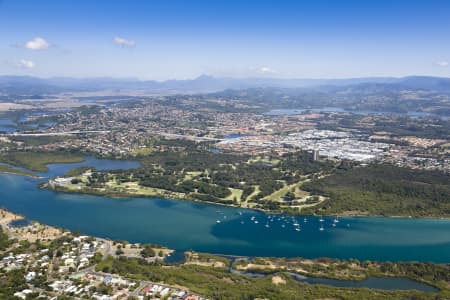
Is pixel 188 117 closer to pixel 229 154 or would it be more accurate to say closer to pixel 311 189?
pixel 229 154

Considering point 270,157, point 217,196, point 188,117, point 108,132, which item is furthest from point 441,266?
point 188,117

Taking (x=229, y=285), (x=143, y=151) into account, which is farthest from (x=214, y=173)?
(x=229, y=285)

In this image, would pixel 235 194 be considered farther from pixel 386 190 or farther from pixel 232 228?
pixel 386 190

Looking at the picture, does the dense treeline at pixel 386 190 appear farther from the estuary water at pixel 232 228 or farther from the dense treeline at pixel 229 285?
the dense treeline at pixel 229 285

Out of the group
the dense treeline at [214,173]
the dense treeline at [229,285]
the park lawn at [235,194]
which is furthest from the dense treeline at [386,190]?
the dense treeline at [229,285]

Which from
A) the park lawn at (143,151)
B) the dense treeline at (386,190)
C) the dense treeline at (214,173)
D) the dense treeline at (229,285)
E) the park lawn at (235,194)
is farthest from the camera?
the park lawn at (143,151)
